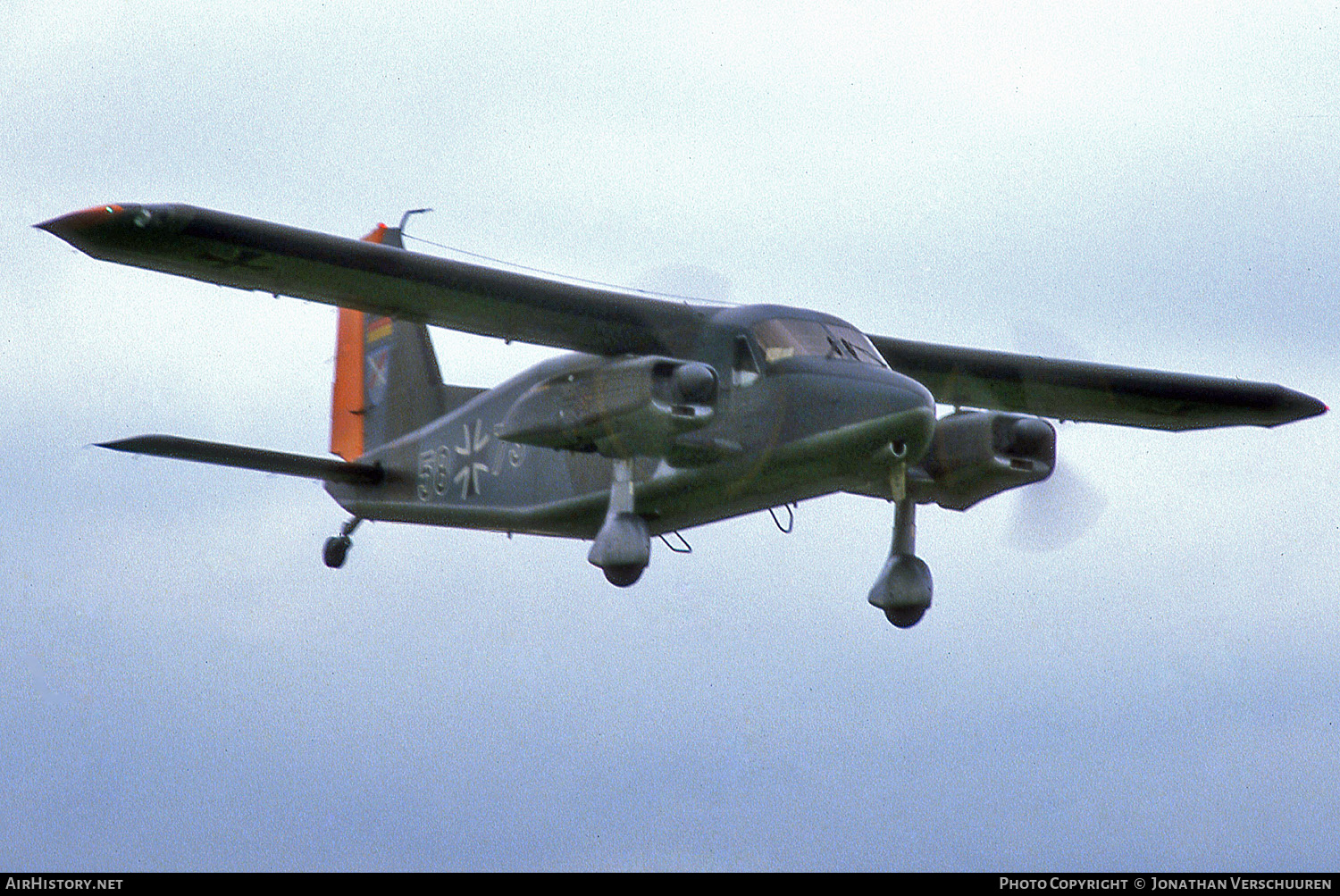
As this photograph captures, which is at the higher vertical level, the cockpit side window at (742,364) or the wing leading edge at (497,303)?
the wing leading edge at (497,303)

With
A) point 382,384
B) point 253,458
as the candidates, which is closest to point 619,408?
point 253,458

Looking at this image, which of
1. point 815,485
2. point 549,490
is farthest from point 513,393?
point 815,485

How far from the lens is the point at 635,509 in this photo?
66.0 feet

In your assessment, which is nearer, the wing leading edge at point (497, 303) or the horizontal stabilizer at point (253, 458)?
the wing leading edge at point (497, 303)

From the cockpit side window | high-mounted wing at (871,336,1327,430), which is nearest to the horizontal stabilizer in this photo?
the cockpit side window

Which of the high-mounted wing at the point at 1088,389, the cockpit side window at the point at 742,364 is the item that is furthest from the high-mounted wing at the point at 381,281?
the high-mounted wing at the point at 1088,389

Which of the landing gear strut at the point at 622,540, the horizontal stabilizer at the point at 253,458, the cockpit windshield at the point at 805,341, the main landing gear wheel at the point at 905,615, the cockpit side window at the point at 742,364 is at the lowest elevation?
the main landing gear wheel at the point at 905,615

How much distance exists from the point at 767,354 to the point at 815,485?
4.91ft

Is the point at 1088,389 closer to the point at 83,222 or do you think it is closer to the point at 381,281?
the point at 381,281

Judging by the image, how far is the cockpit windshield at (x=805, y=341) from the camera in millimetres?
19359

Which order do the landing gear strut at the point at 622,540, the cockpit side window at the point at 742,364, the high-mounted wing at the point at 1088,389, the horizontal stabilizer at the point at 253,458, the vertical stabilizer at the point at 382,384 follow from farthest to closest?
the vertical stabilizer at the point at 382,384, the high-mounted wing at the point at 1088,389, the horizontal stabilizer at the point at 253,458, the cockpit side window at the point at 742,364, the landing gear strut at the point at 622,540

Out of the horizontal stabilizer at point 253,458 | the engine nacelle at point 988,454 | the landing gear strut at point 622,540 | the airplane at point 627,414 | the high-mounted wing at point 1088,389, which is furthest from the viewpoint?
the high-mounted wing at point 1088,389

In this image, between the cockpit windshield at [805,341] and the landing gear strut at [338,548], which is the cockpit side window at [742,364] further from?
the landing gear strut at [338,548]

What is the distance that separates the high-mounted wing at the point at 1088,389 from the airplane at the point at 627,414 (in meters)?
3.36
